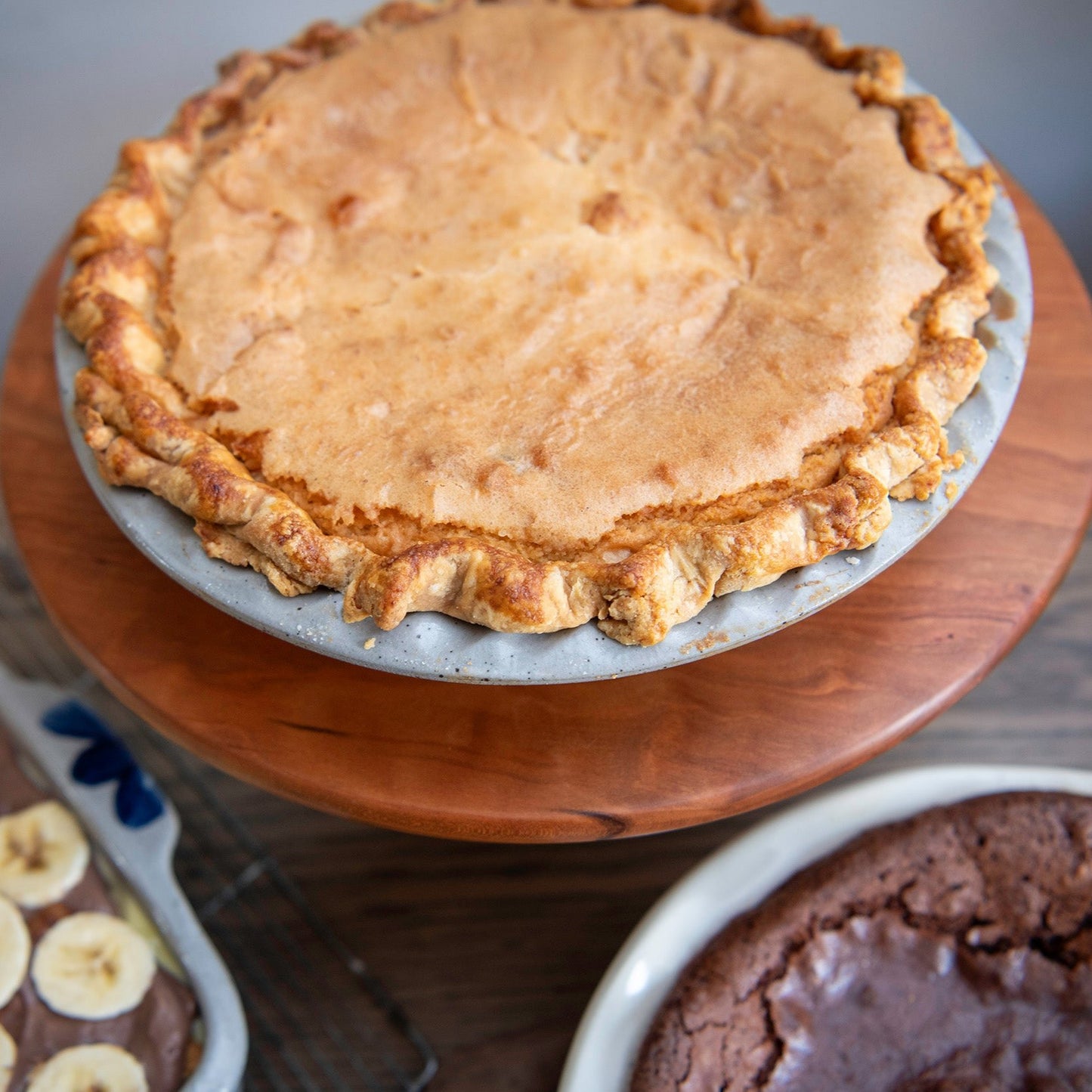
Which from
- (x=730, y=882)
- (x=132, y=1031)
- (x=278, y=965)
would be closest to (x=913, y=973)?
(x=730, y=882)

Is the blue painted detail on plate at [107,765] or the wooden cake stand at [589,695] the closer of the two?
the wooden cake stand at [589,695]

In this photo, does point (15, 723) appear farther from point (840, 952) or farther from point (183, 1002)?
point (840, 952)

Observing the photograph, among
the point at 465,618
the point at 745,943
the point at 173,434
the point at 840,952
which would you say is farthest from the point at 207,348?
the point at 840,952

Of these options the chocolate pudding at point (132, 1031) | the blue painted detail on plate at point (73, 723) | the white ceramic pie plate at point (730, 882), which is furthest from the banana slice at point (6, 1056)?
the white ceramic pie plate at point (730, 882)

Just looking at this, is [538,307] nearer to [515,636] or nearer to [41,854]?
[515,636]

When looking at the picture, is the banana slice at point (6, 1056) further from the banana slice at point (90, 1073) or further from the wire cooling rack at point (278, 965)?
the wire cooling rack at point (278, 965)

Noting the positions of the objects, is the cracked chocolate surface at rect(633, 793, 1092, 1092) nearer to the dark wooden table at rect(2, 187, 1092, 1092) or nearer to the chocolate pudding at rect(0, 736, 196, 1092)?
the dark wooden table at rect(2, 187, 1092, 1092)

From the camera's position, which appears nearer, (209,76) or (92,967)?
(92,967)
